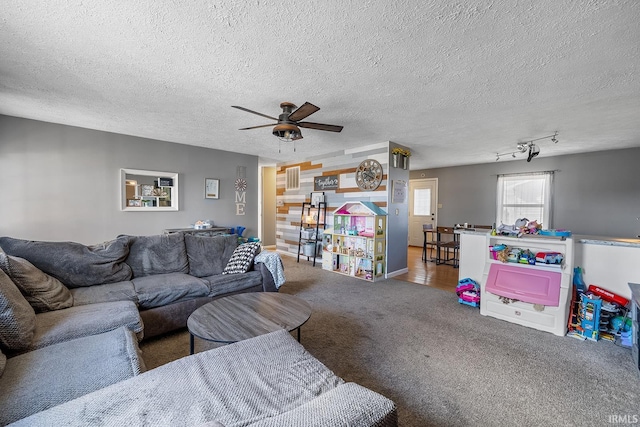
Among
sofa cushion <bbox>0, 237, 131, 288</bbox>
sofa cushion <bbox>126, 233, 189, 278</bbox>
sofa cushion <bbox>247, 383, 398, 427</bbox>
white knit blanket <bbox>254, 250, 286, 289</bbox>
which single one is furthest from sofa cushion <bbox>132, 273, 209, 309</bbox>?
sofa cushion <bbox>247, 383, 398, 427</bbox>

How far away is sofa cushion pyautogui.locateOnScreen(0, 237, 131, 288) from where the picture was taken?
92.2 inches

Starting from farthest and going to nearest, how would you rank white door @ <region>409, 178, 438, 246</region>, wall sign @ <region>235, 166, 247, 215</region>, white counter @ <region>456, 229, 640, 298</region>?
1. white door @ <region>409, 178, 438, 246</region>
2. wall sign @ <region>235, 166, 247, 215</region>
3. white counter @ <region>456, 229, 640, 298</region>

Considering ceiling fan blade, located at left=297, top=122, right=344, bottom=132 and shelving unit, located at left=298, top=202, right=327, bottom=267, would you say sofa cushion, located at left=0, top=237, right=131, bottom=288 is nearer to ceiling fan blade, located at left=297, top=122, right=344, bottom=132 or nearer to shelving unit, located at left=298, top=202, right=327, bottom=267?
ceiling fan blade, located at left=297, top=122, right=344, bottom=132

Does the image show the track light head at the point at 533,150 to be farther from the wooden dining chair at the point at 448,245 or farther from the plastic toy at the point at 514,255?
the plastic toy at the point at 514,255

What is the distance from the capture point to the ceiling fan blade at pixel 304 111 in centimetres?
251

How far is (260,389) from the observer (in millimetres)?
1082

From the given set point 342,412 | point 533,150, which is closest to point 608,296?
point 533,150

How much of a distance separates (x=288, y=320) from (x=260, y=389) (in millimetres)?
848

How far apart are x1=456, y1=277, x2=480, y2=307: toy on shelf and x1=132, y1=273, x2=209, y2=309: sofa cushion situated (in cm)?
305

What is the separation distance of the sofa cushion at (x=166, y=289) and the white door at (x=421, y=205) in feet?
22.3

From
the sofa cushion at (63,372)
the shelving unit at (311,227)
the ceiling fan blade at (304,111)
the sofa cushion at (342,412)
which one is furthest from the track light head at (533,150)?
the sofa cushion at (63,372)

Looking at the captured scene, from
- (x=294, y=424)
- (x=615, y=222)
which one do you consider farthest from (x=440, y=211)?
(x=294, y=424)

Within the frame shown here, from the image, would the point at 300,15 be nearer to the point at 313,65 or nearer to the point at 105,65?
the point at 313,65

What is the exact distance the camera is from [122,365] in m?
1.36
